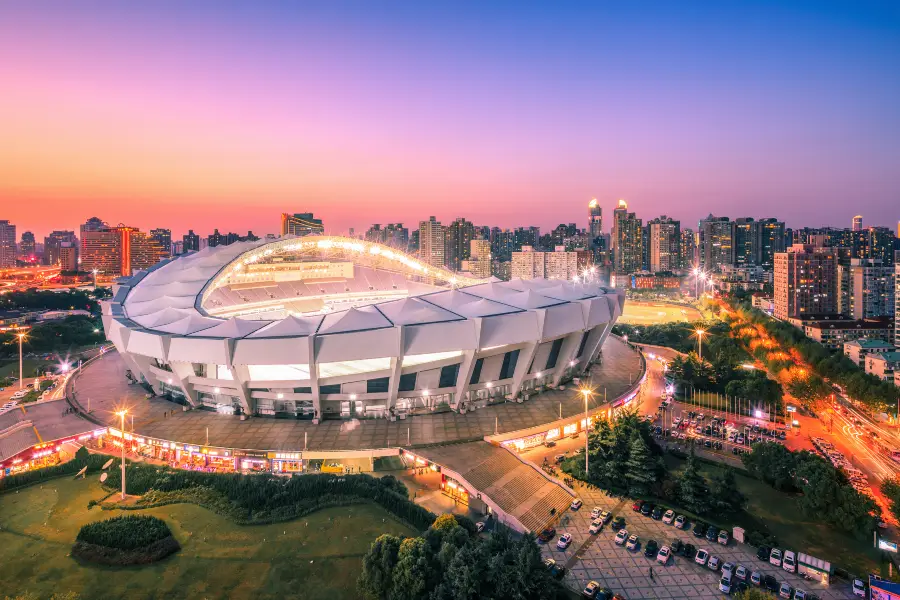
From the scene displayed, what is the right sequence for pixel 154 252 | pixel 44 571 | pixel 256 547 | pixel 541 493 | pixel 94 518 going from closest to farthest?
pixel 44 571 < pixel 256 547 < pixel 94 518 < pixel 541 493 < pixel 154 252

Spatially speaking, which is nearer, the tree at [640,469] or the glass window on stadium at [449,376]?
the tree at [640,469]

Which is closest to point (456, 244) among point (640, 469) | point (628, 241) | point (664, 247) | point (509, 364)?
point (628, 241)

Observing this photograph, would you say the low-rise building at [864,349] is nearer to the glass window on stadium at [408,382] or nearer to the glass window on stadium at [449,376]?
the glass window on stadium at [449,376]

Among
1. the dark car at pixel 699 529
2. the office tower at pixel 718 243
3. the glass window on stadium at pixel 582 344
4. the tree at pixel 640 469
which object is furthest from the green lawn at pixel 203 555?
the office tower at pixel 718 243

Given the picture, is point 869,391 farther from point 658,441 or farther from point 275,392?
point 275,392

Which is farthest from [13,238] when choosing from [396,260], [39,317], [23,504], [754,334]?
[754,334]

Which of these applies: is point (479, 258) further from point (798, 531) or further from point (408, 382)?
point (798, 531)

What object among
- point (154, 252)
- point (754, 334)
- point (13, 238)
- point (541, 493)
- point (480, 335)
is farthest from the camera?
point (13, 238)
